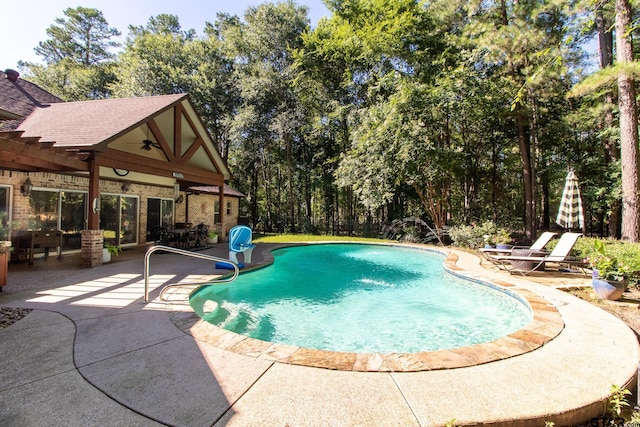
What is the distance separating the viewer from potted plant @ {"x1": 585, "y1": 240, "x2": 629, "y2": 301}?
16.0 ft

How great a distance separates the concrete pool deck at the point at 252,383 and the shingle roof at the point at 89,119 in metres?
5.42

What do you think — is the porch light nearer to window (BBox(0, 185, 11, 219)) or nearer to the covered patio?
the covered patio

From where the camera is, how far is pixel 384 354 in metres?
2.98

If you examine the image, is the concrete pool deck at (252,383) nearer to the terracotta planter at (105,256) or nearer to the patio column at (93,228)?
the patio column at (93,228)

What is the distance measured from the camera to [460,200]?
20719 mm

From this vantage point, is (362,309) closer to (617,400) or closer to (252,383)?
(252,383)

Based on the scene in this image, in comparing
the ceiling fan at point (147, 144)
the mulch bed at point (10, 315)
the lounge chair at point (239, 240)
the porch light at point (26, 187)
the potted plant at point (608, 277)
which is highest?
the ceiling fan at point (147, 144)

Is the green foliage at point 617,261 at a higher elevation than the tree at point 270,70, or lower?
lower

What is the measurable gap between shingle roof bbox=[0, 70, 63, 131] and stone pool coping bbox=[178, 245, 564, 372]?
1039 centimetres

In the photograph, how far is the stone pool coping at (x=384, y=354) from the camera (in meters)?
2.72

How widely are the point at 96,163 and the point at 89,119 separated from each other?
244cm

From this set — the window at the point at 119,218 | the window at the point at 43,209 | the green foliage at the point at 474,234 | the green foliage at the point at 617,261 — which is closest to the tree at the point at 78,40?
the window at the point at 119,218

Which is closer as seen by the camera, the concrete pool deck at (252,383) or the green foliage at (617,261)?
the concrete pool deck at (252,383)

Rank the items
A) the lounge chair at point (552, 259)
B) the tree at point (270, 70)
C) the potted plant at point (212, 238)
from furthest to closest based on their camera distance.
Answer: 1. the tree at point (270, 70)
2. the potted plant at point (212, 238)
3. the lounge chair at point (552, 259)
